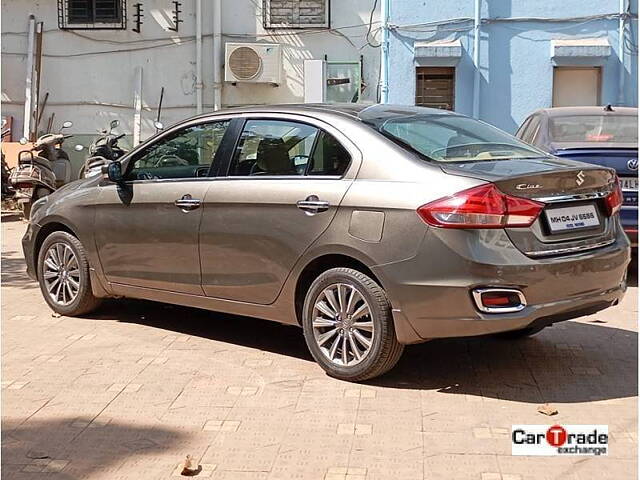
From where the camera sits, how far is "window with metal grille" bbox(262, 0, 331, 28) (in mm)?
15570

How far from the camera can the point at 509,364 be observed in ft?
18.2

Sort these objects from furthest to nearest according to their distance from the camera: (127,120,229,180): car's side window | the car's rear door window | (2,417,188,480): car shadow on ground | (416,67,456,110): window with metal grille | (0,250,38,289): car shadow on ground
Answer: (416,67,456,110): window with metal grille → (0,250,38,289): car shadow on ground → (127,120,229,180): car's side window → the car's rear door window → (2,417,188,480): car shadow on ground

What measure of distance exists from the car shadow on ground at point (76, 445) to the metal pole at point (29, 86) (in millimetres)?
11975

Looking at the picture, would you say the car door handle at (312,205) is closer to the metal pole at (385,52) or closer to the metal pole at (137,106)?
the metal pole at (385,52)

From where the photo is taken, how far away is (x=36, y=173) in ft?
42.5

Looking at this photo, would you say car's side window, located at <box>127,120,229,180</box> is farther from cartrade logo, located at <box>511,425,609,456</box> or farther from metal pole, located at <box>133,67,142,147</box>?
metal pole, located at <box>133,67,142,147</box>

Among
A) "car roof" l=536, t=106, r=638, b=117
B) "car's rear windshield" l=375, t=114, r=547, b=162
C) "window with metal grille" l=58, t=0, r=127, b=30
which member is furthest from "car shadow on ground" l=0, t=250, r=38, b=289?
"window with metal grille" l=58, t=0, r=127, b=30

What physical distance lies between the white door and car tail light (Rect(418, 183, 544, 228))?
10.9 metres

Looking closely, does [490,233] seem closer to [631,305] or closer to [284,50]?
[631,305]

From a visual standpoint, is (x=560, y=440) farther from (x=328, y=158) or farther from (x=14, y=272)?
(x=14, y=272)

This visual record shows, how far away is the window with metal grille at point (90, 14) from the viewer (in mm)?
15938

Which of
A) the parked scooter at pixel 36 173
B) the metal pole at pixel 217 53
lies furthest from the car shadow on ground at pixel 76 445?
the metal pole at pixel 217 53

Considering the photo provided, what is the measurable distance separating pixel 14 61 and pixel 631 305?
12.5 metres

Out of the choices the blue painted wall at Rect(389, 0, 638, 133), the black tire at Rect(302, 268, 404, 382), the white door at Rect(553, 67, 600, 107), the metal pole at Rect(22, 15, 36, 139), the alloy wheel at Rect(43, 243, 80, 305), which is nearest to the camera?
the black tire at Rect(302, 268, 404, 382)
